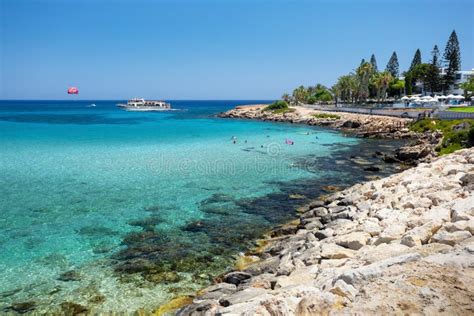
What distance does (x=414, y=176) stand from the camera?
1675 centimetres

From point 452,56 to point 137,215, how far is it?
9720cm

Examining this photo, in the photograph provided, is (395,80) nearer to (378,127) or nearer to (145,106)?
(378,127)

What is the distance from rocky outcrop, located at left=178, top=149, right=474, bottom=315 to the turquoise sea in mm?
2241

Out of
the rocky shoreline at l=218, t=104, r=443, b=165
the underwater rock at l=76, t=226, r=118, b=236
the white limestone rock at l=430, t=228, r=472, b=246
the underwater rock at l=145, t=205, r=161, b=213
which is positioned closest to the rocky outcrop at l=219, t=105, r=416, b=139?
the rocky shoreline at l=218, t=104, r=443, b=165

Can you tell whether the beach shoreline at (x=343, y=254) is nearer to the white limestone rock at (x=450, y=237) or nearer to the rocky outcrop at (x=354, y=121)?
the white limestone rock at (x=450, y=237)

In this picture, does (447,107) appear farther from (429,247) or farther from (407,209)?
(429,247)

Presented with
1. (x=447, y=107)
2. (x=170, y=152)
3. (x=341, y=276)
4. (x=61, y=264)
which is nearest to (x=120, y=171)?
(x=170, y=152)

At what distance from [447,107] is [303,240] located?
57.5 meters

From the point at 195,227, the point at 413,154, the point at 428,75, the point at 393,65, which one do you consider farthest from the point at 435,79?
the point at 195,227

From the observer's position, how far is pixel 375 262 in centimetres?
757

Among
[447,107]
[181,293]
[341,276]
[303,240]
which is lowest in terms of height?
[181,293]

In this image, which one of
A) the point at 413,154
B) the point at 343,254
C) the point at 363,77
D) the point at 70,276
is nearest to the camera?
the point at 343,254

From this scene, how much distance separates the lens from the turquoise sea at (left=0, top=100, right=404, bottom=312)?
37.8ft

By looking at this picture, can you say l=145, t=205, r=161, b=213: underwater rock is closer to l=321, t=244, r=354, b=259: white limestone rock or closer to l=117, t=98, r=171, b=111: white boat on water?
l=321, t=244, r=354, b=259: white limestone rock
